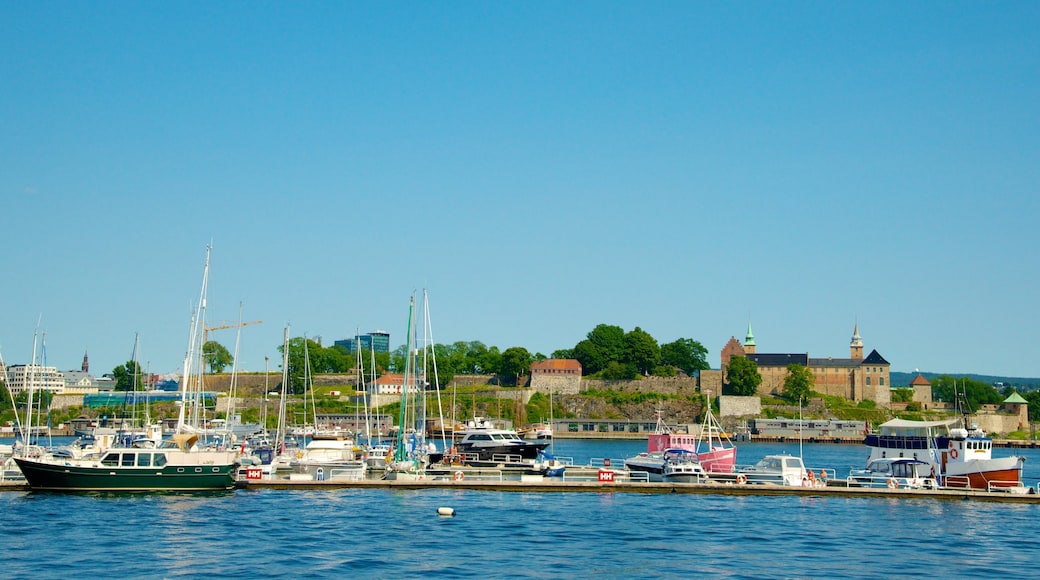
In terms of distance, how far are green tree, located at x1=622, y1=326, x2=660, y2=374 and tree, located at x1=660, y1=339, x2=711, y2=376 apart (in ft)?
10.9

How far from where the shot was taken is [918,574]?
36.7 meters

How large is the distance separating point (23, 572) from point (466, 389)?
145 meters

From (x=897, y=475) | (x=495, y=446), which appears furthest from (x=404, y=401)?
(x=897, y=475)

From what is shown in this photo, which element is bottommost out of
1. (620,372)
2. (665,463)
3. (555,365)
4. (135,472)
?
(135,472)

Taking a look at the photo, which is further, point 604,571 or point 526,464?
point 526,464

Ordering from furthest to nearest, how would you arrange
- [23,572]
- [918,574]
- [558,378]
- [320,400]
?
[558,378] → [320,400] → [918,574] → [23,572]

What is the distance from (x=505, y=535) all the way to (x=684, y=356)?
152m

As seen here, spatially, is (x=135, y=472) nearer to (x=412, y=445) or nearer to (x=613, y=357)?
(x=412, y=445)

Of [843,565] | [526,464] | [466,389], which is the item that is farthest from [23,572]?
[466,389]

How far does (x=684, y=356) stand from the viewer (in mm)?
192125

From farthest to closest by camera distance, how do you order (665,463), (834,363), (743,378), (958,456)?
(834,363)
(743,378)
(665,463)
(958,456)

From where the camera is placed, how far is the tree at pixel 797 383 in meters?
178

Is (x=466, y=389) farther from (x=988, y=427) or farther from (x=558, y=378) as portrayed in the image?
(x=988, y=427)

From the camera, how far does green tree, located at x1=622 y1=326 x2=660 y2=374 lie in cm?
18812
